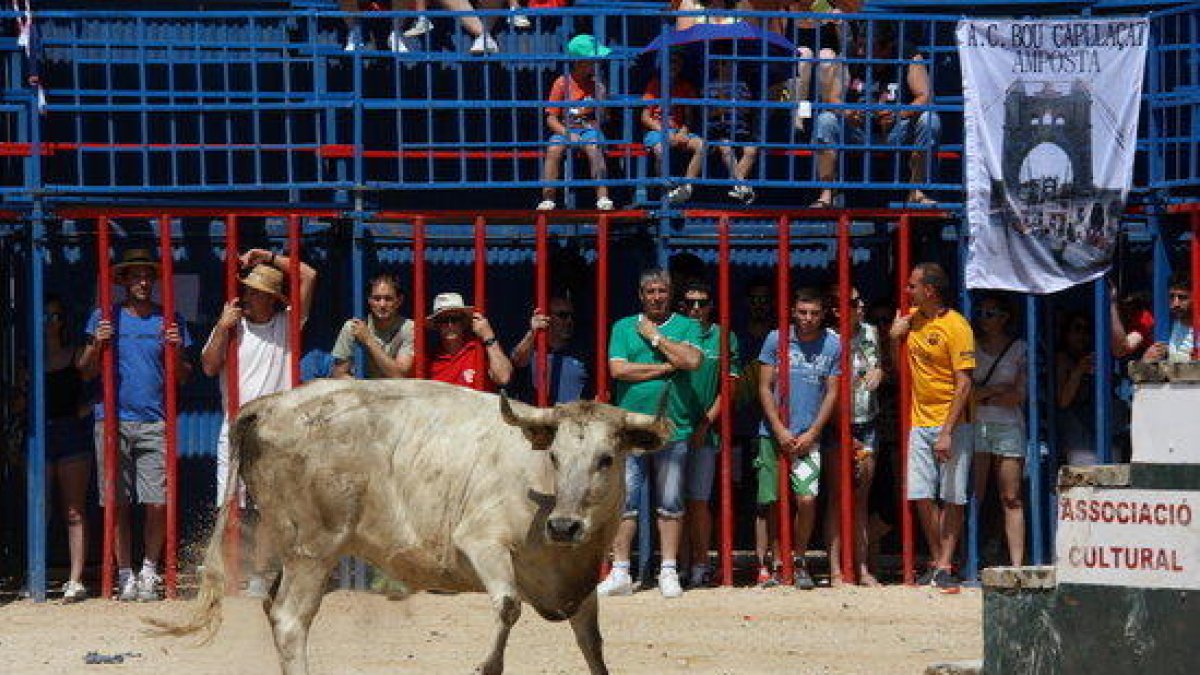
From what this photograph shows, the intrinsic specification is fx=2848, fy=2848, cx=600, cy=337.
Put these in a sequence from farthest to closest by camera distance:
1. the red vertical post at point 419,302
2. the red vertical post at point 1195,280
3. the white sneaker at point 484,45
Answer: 1. the white sneaker at point 484,45
2. the red vertical post at point 419,302
3. the red vertical post at point 1195,280

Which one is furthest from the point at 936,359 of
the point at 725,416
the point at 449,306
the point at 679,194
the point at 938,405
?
the point at 449,306

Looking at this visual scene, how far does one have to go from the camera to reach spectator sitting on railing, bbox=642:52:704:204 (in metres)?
17.8

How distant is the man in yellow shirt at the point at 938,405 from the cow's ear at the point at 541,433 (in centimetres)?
476

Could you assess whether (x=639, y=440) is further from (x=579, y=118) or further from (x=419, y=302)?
(x=579, y=118)

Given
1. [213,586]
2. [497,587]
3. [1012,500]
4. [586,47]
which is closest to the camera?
[497,587]

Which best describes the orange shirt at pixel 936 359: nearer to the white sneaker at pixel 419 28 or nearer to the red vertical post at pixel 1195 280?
the red vertical post at pixel 1195 280

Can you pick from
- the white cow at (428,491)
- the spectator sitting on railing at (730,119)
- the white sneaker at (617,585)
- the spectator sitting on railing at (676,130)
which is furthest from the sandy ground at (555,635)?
the spectator sitting on railing at (730,119)

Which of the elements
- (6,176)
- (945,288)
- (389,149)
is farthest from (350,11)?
(945,288)

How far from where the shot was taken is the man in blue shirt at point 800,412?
58.1 feet

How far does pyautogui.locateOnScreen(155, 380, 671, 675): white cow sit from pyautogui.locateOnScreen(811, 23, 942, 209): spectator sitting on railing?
15.2 feet

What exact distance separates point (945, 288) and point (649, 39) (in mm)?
2962

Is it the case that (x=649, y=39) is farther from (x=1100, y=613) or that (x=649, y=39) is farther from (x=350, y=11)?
(x=1100, y=613)

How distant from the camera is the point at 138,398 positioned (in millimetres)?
17625

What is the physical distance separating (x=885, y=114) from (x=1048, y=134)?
1.33 m
